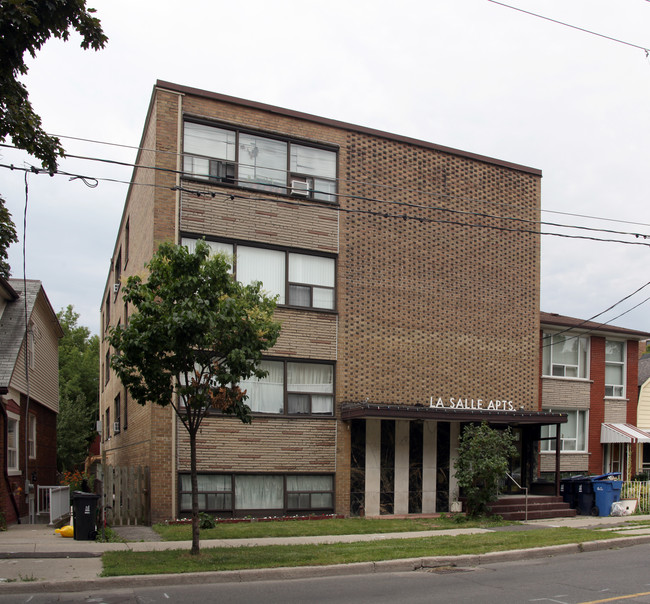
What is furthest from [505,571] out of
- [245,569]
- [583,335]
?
[583,335]

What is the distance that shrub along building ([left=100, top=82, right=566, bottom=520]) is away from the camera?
1766 cm

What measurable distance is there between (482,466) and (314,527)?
4.34 metres

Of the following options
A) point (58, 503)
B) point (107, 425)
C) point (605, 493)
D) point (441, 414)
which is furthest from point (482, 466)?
point (107, 425)

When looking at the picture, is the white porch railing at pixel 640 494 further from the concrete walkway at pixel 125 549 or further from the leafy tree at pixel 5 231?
the leafy tree at pixel 5 231

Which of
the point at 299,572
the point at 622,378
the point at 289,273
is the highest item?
the point at 289,273

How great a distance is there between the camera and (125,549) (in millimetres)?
12500

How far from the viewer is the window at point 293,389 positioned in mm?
18172

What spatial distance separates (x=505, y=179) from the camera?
22141 mm

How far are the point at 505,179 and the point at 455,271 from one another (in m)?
3.54

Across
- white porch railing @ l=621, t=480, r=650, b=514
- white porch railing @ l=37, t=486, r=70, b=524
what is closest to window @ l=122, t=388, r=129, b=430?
white porch railing @ l=37, t=486, r=70, b=524

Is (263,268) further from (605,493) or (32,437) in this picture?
(605,493)

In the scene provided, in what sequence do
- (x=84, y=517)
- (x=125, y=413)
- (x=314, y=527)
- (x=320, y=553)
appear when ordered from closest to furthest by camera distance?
(x=320, y=553)
(x=84, y=517)
(x=314, y=527)
(x=125, y=413)

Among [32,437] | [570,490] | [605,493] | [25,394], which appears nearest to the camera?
[605,493]

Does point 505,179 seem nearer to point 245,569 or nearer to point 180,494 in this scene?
point 180,494
